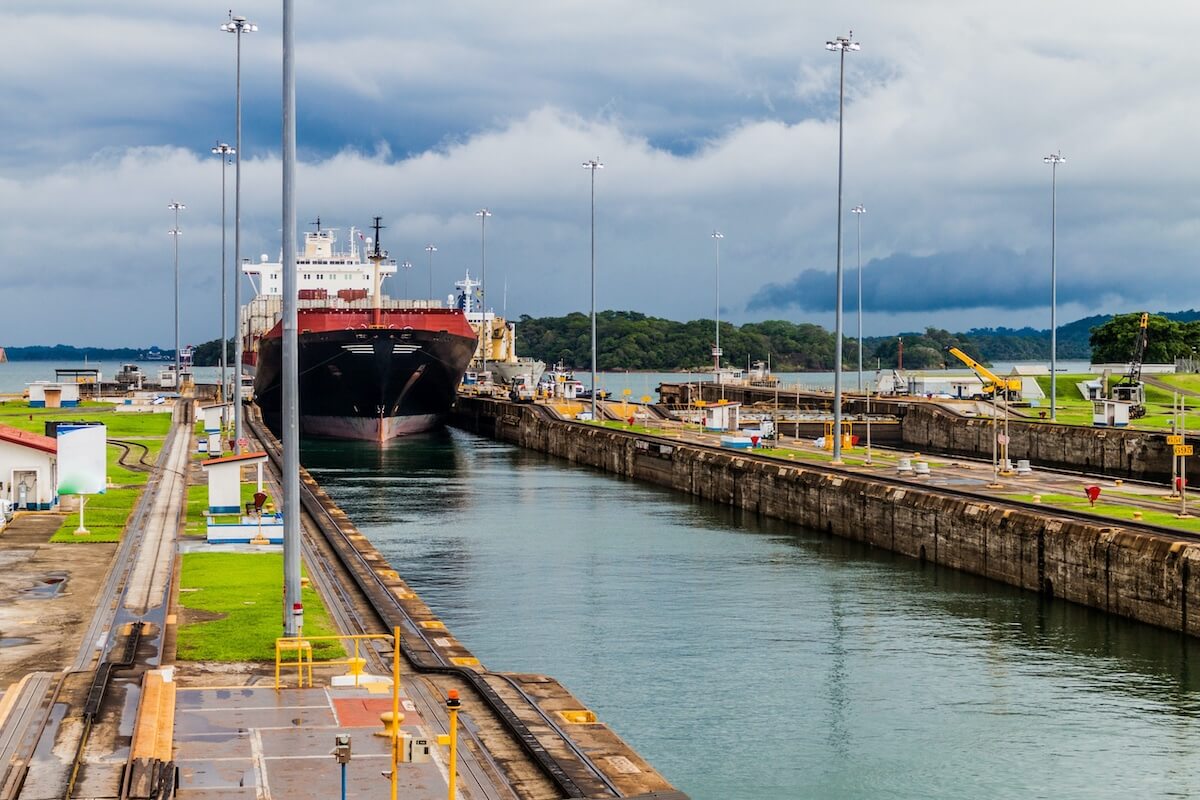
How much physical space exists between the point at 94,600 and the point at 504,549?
23.8 metres

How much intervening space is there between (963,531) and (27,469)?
104 ft

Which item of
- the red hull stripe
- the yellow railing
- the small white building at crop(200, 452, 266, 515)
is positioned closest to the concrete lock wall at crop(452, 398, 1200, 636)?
Result: the yellow railing

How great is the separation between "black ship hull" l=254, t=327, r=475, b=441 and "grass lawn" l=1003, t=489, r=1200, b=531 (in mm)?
57954

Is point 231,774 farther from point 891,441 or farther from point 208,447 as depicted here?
point 891,441

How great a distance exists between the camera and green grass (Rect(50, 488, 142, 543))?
4303cm

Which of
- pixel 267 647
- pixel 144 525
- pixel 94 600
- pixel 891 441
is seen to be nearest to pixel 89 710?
pixel 267 647

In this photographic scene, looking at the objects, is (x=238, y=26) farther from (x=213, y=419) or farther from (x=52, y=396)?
(x=52, y=396)

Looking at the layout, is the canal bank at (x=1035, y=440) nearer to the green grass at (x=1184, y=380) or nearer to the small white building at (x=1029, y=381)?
the small white building at (x=1029, y=381)

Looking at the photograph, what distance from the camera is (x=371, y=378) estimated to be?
108 m

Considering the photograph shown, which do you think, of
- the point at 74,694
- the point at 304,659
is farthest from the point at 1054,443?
the point at 74,694

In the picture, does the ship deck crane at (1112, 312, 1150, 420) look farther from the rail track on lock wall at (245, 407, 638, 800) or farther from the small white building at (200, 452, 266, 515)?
the rail track on lock wall at (245, 407, 638, 800)

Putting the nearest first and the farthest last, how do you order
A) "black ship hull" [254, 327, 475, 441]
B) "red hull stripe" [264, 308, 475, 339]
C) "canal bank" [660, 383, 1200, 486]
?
"canal bank" [660, 383, 1200, 486], "black ship hull" [254, 327, 475, 441], "red hull stripe" [264, 308, 475, 339]

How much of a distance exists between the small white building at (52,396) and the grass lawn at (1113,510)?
86611 millimetres

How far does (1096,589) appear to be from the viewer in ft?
139
